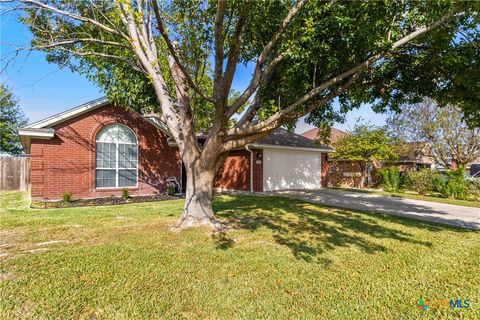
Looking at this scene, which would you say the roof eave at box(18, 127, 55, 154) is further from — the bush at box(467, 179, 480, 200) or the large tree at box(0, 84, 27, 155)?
the bush at box(467, 179, 480, 200)

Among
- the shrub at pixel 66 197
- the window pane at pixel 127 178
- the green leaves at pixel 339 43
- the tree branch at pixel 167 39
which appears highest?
the green leaves at pixel 339 43

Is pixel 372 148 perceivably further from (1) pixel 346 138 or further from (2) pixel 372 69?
(2) pixel 372 69

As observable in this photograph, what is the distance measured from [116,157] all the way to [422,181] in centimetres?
1824

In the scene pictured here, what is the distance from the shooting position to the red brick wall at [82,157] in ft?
35.4

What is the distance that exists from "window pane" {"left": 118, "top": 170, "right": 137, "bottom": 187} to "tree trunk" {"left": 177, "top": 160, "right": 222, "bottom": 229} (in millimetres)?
7474

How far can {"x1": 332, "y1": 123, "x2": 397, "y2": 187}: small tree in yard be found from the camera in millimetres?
19969

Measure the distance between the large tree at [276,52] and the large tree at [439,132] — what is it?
19.5 m

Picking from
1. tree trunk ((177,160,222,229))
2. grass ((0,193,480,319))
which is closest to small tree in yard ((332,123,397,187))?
grass ((0,193,480,319))

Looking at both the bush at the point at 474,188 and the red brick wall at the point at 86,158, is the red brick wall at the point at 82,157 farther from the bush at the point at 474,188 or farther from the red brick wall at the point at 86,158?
the bush at the point at 474,188

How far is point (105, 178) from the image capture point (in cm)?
1224

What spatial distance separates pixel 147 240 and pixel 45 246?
186cm

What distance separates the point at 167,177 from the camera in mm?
13906

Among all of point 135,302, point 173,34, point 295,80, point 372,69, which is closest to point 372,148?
point 372,69

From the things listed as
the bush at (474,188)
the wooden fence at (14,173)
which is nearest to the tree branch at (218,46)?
the bush at (474,188)
